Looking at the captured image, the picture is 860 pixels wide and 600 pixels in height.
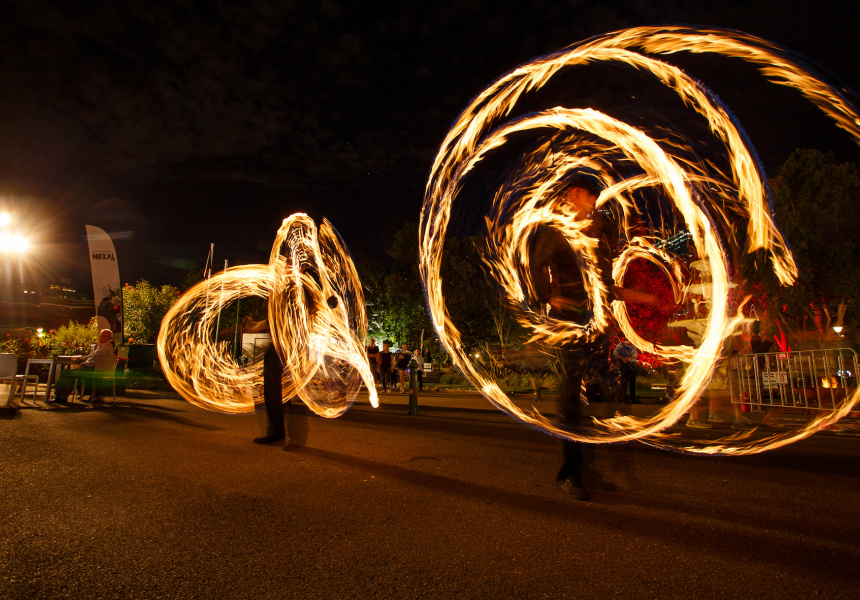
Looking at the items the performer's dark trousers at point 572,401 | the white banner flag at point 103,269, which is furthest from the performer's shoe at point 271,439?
the white banner flag at point 103,269

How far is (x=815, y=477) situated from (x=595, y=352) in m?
2.18

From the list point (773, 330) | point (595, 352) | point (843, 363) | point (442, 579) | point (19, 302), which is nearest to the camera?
point (442, 579)

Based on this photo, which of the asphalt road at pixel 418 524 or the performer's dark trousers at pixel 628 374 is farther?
the performer's dark trousers at pixel 628 374

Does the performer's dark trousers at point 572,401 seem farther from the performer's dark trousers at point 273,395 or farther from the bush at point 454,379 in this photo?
the bush at point 454,379

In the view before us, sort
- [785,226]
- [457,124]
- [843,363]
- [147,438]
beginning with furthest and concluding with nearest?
[785,226]
[843,363]
[457,124]
[147,438]

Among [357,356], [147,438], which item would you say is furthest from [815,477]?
[357,356]

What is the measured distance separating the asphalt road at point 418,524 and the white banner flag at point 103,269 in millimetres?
14632

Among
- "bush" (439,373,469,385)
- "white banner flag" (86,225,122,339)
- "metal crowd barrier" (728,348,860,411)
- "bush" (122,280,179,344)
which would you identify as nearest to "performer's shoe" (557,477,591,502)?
"metal crowd barrier" (728,348,860,411)

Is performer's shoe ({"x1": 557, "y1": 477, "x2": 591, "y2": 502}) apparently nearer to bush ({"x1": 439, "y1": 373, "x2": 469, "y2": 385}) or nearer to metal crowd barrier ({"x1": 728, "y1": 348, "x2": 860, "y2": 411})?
metal crowd barrier ({"x1": 728, "y1": 348, "x2": 860, "y2": 411})

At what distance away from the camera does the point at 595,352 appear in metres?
3.85

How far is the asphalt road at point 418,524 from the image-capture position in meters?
2.22

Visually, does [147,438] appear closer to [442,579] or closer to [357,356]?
[357,356]

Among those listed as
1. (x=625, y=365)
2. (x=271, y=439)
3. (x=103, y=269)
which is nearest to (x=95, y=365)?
(x=271, y=439)

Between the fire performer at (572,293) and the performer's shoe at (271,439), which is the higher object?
the fire performer at (572,293)
